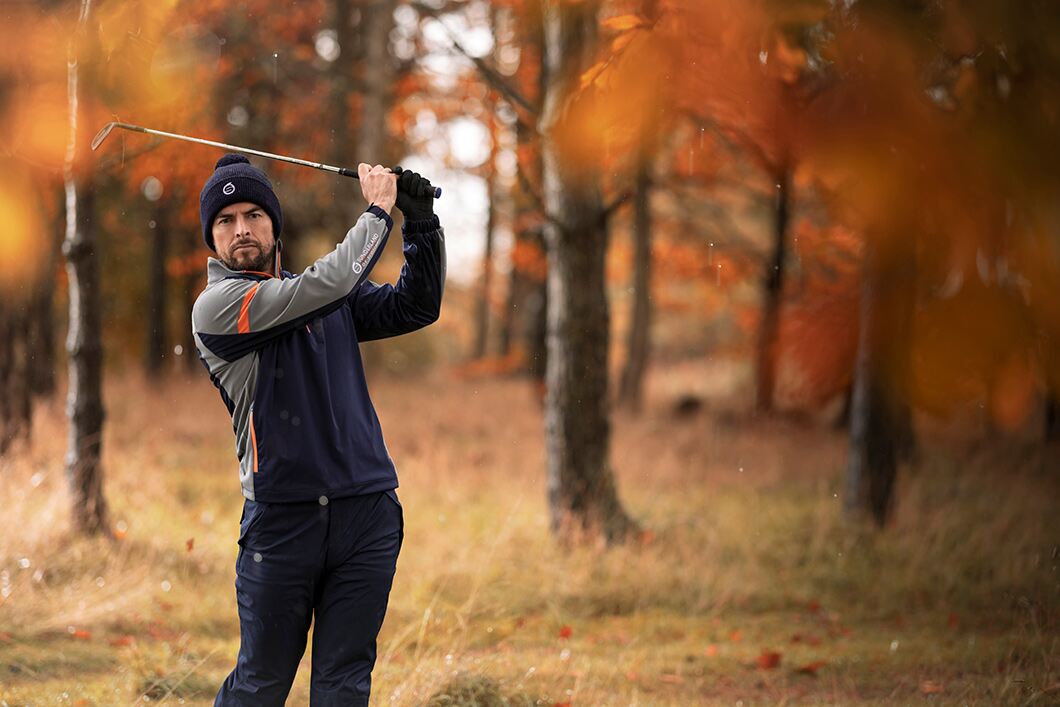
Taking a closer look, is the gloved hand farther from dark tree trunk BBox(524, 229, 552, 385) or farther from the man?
dark tree trunk BBox(524, 229, 552, 385)

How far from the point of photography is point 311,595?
11.2ft

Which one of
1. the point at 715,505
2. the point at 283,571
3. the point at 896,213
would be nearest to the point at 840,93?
the point at 896,213

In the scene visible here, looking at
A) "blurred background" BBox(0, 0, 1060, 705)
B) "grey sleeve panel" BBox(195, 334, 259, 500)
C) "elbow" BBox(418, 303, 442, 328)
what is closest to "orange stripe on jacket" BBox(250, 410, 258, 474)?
"grey sleeve panel" BBox(195, 334, 259, 500)

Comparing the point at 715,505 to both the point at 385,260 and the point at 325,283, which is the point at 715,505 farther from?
the point at 385,260

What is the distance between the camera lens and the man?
10.8 feet

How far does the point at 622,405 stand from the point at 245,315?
13.8 meters

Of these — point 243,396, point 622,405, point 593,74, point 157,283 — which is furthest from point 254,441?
point 157,283

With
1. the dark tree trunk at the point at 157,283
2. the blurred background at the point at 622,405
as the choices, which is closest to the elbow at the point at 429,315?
the blurred background at the point at 622,405

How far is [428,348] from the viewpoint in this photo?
28.5 meters

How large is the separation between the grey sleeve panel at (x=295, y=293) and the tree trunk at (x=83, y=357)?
14.4ft

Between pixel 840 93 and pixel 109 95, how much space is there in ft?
18.3

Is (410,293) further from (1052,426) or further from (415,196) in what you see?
(1052,426)

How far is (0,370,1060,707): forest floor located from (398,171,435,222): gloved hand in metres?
1.93

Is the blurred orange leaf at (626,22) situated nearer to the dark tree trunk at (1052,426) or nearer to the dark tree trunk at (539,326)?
the dark tree trunk at (1052,426)
